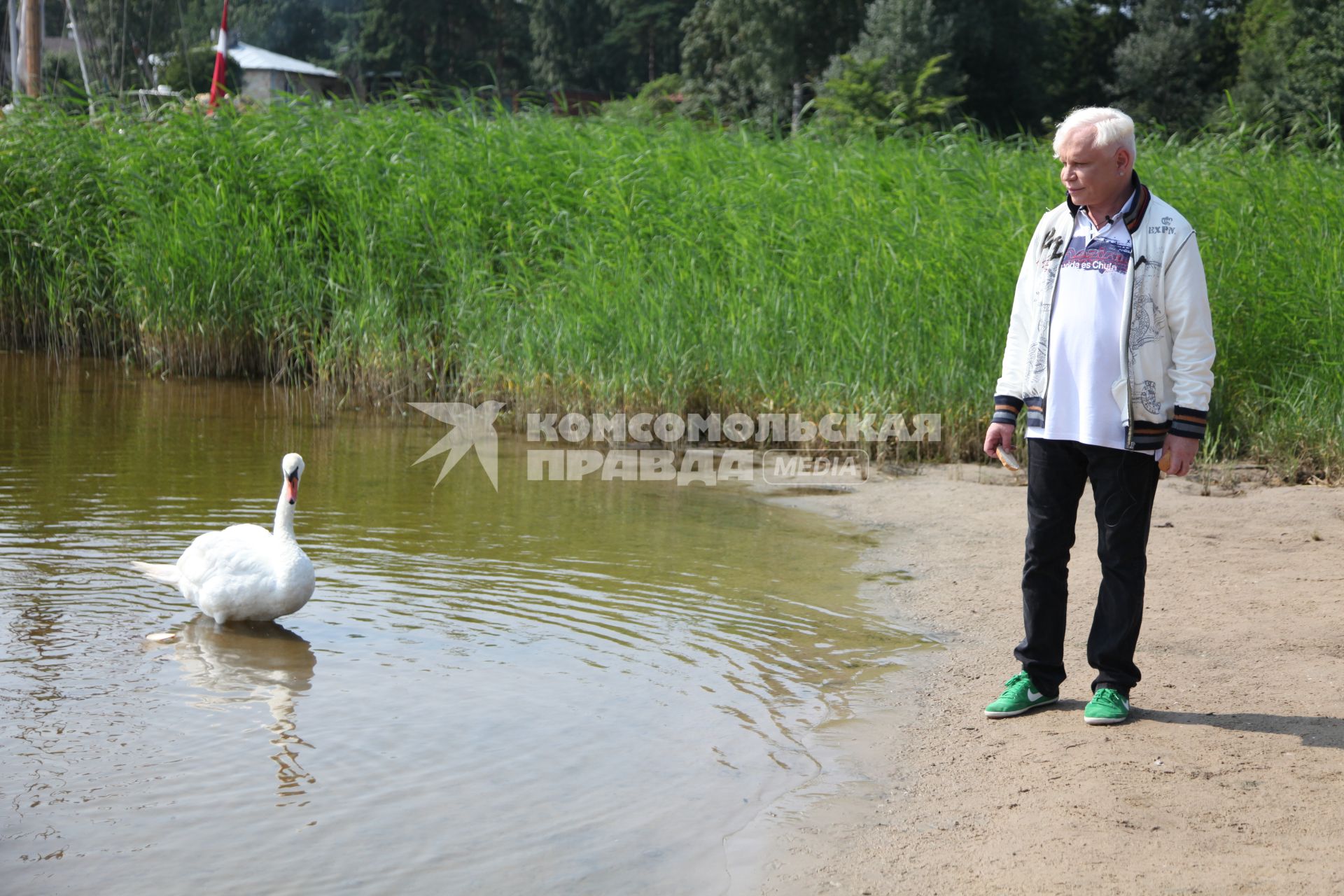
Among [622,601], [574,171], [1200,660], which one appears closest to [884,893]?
[1200,660]

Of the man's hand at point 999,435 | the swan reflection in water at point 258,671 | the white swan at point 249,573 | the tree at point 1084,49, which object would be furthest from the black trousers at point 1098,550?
the tree at point 1084,49

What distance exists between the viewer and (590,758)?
4027 millimetres

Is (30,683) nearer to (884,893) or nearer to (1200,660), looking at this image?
(884,893)

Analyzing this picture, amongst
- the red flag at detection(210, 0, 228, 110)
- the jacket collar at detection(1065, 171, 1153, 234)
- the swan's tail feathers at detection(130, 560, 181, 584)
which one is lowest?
the swan's tail feathers at detection(130, 560, 181, 584)

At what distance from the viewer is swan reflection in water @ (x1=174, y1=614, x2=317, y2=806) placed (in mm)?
4047

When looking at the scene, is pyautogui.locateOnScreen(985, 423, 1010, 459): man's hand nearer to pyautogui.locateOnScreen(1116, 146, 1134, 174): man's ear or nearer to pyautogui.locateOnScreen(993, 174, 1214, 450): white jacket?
pyautogui.locateOnScreen(993, 174, 1214, 450): white jacket

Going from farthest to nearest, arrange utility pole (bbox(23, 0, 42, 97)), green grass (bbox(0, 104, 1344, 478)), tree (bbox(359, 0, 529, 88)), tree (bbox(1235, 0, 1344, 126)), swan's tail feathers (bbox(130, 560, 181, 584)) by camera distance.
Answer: tree (bbox(359, 0, 529, 88))
tree (bbox(1235, 0, 1344, 126))
utility pole (bbox(23, 0, 42, 97))
green grass (bbox(0, 104, 1344, 478))
swan's tail feathers (bbox(130, 560, 181, 584))

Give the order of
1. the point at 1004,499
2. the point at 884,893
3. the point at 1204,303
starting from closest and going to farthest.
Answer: the point at 884,893 → the point at 1204,303 → the point at 1004,499

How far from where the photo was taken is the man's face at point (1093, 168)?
12.5 feet

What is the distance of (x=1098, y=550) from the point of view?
4.00 meters

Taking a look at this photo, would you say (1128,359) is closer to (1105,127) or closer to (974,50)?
(1105,127)

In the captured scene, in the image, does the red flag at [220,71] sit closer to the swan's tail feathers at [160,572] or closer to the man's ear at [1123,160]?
the swan's tail feathers at [160,572]

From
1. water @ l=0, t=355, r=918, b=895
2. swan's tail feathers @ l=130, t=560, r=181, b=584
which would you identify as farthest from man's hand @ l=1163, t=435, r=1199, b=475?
swan's tail feathers @ l=130, t=560, r=181, b=584

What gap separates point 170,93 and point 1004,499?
10.6 meters
